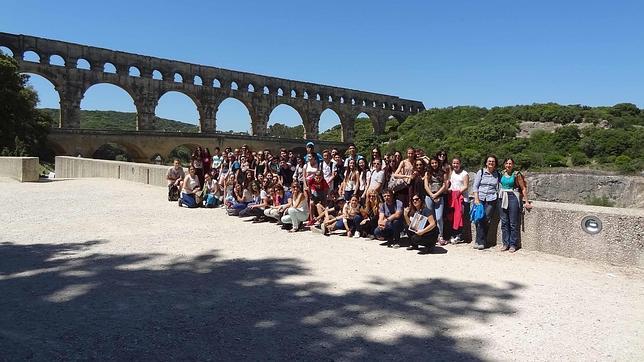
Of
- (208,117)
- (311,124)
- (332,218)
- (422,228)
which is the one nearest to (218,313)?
(422,228)

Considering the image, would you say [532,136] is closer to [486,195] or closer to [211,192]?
[211,192]

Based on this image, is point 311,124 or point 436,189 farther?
point 311,124

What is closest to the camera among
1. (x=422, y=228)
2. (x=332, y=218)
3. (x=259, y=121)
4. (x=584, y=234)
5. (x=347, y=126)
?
(x=584, y=234)

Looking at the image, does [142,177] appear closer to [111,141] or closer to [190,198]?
[190,198]

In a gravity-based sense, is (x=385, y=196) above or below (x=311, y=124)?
below

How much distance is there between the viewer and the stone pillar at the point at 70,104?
3431 centimetres

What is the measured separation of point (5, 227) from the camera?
628 centimetres

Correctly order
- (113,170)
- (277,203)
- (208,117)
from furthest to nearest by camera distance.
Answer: (208,117), (113,170), (277,203)

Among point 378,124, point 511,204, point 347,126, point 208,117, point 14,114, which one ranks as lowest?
point 511,204

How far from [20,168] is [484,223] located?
1331 cm

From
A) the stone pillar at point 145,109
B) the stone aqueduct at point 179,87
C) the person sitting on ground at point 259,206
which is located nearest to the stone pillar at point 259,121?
the stone aqueduct at point 179,87

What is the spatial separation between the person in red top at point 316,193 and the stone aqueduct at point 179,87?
33323 mm

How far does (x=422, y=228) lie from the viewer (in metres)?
5.26

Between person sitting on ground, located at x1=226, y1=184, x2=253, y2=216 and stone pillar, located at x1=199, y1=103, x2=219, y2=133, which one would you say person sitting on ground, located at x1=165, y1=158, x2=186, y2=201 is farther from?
stone pillar, located at x1=199, y1=103, x2=219, y2=133
